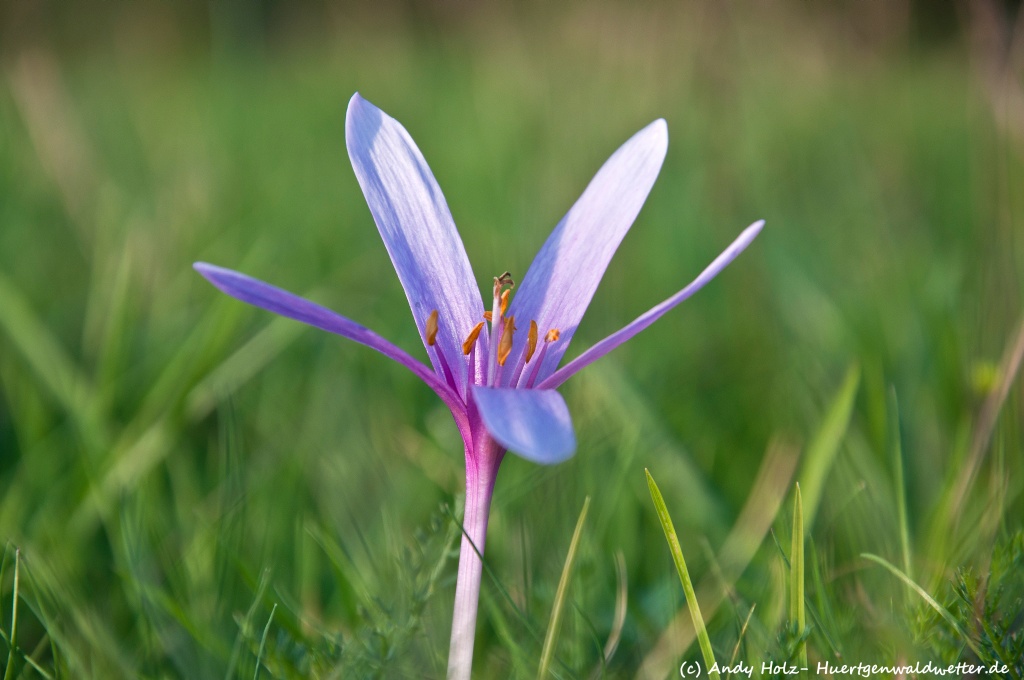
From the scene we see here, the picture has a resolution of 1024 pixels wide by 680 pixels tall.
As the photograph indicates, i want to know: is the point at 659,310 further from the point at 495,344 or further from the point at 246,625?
the point at 246,625

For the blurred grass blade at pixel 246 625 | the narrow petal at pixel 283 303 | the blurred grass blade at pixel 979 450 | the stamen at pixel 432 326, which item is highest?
the narrow petal at pixel 283 303

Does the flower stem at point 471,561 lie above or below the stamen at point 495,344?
below

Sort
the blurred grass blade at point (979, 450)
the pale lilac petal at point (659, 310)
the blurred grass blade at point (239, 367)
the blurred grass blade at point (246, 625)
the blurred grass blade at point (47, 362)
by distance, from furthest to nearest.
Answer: the blurred grass blade at point (239, 367) < the blurred grass blade at point (47, 362) < the blurred grass blade at point (979, 450) < the blurred grass blade at point (246, 625) < the pale lilac petal at point (659, 310)

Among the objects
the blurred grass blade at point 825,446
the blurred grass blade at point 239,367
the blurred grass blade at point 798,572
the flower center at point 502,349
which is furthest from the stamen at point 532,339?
the blurred grass blade at point 239,367

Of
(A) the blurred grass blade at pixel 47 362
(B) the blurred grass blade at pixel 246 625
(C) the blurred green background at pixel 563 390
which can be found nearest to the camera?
(B) the blurred grass blade at pixel 246 625

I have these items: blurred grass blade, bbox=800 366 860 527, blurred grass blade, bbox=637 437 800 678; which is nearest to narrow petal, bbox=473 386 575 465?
blurred grass blade, bbox=637 437 800 678

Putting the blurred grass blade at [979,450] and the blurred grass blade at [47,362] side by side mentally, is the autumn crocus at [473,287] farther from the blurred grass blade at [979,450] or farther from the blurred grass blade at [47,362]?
the blurred grass blade at [47,362]

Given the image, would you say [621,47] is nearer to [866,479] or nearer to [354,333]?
[866,479]
